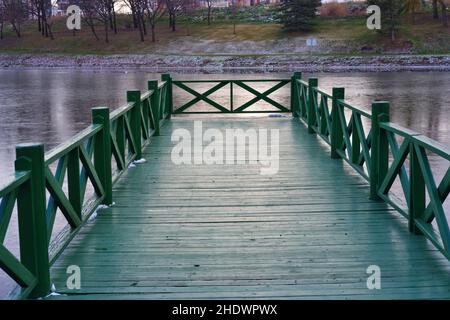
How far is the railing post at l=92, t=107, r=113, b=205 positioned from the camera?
7.63m

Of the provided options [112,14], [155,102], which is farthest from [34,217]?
[112,14]

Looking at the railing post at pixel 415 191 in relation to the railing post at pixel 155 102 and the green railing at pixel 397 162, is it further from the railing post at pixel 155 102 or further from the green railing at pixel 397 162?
the railing post at pixel 155 102

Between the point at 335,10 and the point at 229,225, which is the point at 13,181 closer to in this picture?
the point at 229,225

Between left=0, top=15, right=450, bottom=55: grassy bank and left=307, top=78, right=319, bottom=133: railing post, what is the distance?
161ft

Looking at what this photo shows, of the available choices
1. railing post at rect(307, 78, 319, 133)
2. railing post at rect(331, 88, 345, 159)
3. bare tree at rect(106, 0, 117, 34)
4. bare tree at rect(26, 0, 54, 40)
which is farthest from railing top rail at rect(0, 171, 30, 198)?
bare tree at rect(26, 0, 54, 40)

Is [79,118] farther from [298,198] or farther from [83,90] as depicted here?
[298,198]

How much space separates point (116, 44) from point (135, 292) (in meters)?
72.9

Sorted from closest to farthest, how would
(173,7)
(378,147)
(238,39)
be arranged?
(378,147)
(238,39)
(173,7)

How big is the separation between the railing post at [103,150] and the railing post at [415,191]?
3.42 meters

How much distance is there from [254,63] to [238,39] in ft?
48.6

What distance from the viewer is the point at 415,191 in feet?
20.8

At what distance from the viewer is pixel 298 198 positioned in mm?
8227

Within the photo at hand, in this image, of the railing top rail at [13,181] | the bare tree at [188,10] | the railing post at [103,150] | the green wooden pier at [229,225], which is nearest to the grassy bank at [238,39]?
the bare tree at [188,10]

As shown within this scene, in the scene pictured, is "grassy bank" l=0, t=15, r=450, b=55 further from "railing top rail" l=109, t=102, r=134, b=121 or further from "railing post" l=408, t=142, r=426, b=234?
"railing post" l=408, t=142, r=426, b=234
